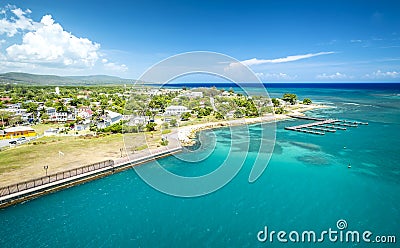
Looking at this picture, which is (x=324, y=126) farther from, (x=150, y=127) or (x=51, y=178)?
(x=51, y=178)

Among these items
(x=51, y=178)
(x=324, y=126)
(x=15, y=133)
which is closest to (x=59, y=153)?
(x=51, y=178)

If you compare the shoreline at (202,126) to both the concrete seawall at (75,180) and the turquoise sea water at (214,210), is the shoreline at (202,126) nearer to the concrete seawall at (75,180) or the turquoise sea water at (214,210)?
the concrete seawall at (75,180)

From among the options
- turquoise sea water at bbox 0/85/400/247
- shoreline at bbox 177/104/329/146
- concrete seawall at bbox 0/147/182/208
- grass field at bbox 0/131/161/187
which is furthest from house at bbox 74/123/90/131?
turquoise sea water at bbox 0/85/400/247

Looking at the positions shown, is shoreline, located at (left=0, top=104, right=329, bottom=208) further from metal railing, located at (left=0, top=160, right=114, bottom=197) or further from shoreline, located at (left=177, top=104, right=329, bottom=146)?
metal railing, located at (left=0, top=160, right=114, bottom=197)

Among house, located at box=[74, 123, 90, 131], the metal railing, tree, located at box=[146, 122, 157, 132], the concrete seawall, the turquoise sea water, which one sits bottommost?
the turquoise sea water

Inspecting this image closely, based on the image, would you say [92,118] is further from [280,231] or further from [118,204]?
[280,231]
